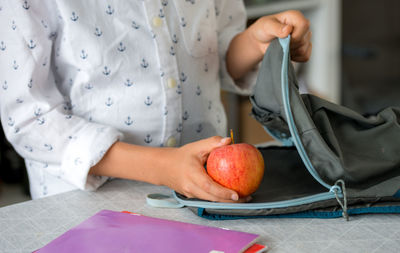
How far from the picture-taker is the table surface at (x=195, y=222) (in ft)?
1.53

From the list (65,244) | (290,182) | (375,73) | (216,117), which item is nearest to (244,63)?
(216,117)

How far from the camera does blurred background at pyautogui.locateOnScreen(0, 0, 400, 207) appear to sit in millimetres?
1992

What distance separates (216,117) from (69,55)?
291 mm

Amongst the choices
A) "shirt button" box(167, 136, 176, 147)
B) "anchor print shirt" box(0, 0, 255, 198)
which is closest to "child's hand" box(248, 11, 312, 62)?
"anchor print shirt" box(0, 0, 255, 198)

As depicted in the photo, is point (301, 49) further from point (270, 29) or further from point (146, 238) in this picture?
point (146, 238)

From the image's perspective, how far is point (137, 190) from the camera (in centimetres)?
65

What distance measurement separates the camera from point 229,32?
0.88 metres

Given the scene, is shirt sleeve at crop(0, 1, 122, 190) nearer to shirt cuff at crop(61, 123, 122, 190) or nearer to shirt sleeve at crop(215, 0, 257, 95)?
shirt cuff at crop(61, 123, 122, 190)

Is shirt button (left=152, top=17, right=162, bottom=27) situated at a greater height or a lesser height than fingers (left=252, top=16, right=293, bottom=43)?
greater

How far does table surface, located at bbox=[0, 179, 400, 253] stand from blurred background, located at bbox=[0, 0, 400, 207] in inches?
52.7

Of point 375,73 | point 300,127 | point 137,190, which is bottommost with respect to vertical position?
point 375,73

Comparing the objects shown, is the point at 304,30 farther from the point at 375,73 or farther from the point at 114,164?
the point at 375,73

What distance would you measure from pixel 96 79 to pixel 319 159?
355mm

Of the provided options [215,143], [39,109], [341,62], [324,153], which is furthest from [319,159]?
[341,62]
